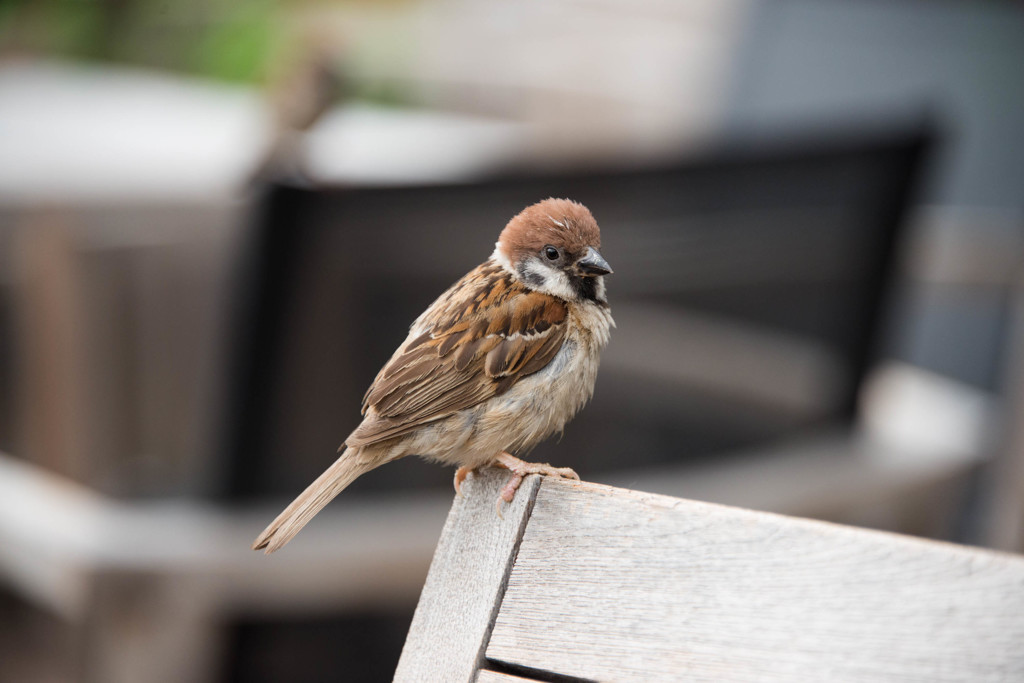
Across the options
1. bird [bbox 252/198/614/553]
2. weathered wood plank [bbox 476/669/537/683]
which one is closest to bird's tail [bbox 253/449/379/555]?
bird [bbox 252/198/614/553]

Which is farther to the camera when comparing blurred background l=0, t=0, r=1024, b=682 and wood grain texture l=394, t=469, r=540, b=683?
blurred background l=0, t=0, r=1024, b=682

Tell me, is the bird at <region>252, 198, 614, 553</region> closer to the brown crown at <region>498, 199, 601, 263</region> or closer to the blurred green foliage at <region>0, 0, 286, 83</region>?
the brown crown at <region>498, 199, 601, 263</region>

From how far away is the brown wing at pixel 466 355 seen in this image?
1.99m

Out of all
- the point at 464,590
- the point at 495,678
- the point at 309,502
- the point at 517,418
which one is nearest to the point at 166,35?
the point at 517,418

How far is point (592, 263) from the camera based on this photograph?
2.04m

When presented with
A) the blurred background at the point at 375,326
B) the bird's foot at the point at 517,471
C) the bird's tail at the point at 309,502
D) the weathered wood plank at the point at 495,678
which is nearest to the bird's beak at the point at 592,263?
the bird's foot at the point at 517,471

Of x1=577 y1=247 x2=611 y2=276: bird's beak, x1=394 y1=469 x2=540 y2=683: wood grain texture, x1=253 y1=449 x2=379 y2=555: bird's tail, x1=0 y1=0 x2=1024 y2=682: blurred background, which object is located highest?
x1=0 y1=0 x2=1024 y2=682: blurred background

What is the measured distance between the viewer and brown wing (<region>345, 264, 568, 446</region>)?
1.99 meters

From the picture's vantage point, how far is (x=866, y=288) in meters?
4.65

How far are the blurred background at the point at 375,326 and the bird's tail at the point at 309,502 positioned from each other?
1.78 metres

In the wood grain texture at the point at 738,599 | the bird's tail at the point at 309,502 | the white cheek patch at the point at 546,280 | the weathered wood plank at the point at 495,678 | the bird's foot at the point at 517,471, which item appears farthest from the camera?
the white cheek patch at the point at 546,280

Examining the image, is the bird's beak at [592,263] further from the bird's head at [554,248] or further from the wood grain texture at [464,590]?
the wood grain texture at [464,590]

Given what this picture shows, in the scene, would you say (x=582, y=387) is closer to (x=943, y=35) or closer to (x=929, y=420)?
(x=929, y=420)

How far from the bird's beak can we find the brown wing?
11 centimetres
